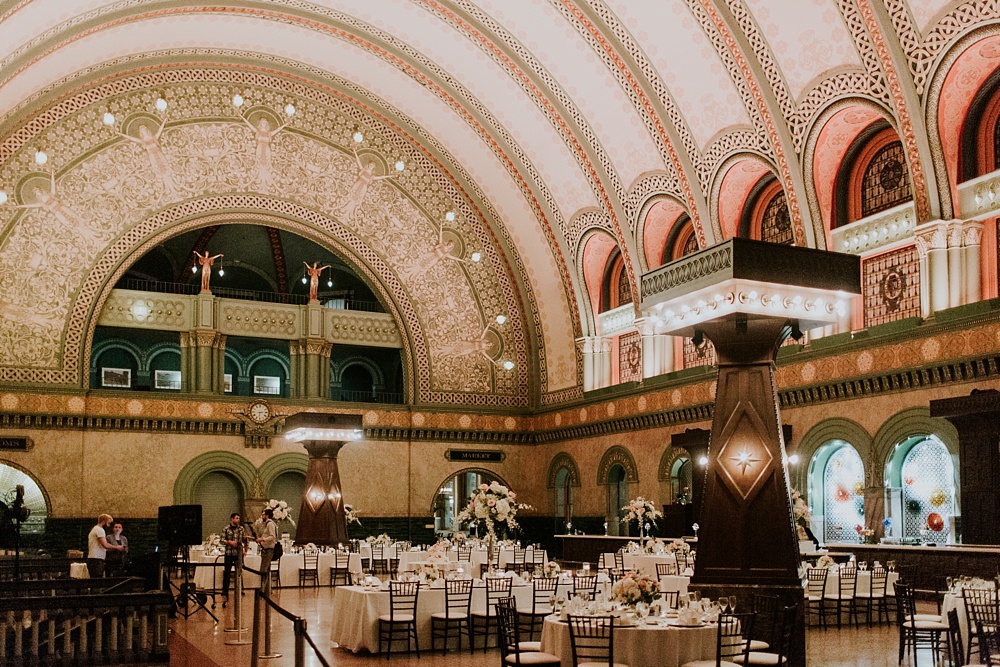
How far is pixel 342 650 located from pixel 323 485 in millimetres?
9358

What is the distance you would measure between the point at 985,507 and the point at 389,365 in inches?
827

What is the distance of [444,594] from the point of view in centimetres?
1155

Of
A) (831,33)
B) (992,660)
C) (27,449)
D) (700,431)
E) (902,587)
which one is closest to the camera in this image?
(992,660)

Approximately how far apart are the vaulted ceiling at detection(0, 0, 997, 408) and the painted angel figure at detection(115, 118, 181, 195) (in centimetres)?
4

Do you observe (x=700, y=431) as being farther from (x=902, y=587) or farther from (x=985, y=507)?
(x=902, y=587)

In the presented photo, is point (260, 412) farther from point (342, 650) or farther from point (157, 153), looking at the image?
point (342, 650)

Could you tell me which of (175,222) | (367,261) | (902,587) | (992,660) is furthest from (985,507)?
(175,222)

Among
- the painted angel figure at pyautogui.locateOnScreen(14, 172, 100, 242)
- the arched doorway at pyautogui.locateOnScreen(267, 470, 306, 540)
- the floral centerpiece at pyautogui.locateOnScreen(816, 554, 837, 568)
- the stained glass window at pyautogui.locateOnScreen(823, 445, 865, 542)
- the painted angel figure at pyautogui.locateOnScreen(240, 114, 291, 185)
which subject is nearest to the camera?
the floral centerpiece at pyautogui.locateOnScreen(816, 554, 837, 568)

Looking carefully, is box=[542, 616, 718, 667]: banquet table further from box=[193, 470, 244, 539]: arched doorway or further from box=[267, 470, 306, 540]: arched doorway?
box=[267, 470, 306, 540]: arched doorway

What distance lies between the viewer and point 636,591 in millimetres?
8742

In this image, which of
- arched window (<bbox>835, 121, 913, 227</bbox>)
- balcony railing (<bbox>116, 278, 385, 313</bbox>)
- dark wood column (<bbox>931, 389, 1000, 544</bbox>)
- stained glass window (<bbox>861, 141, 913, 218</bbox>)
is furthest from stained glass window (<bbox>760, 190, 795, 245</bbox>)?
balcony railing (<bbox>116, 278, 385, 313</bbox>)

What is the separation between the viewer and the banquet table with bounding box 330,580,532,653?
11094 mm

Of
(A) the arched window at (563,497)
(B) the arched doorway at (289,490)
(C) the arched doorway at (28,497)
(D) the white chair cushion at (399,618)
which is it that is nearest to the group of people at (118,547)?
(D) the white chair cushion at (399,618)

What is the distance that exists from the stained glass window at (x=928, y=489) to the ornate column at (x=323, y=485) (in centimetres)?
957
